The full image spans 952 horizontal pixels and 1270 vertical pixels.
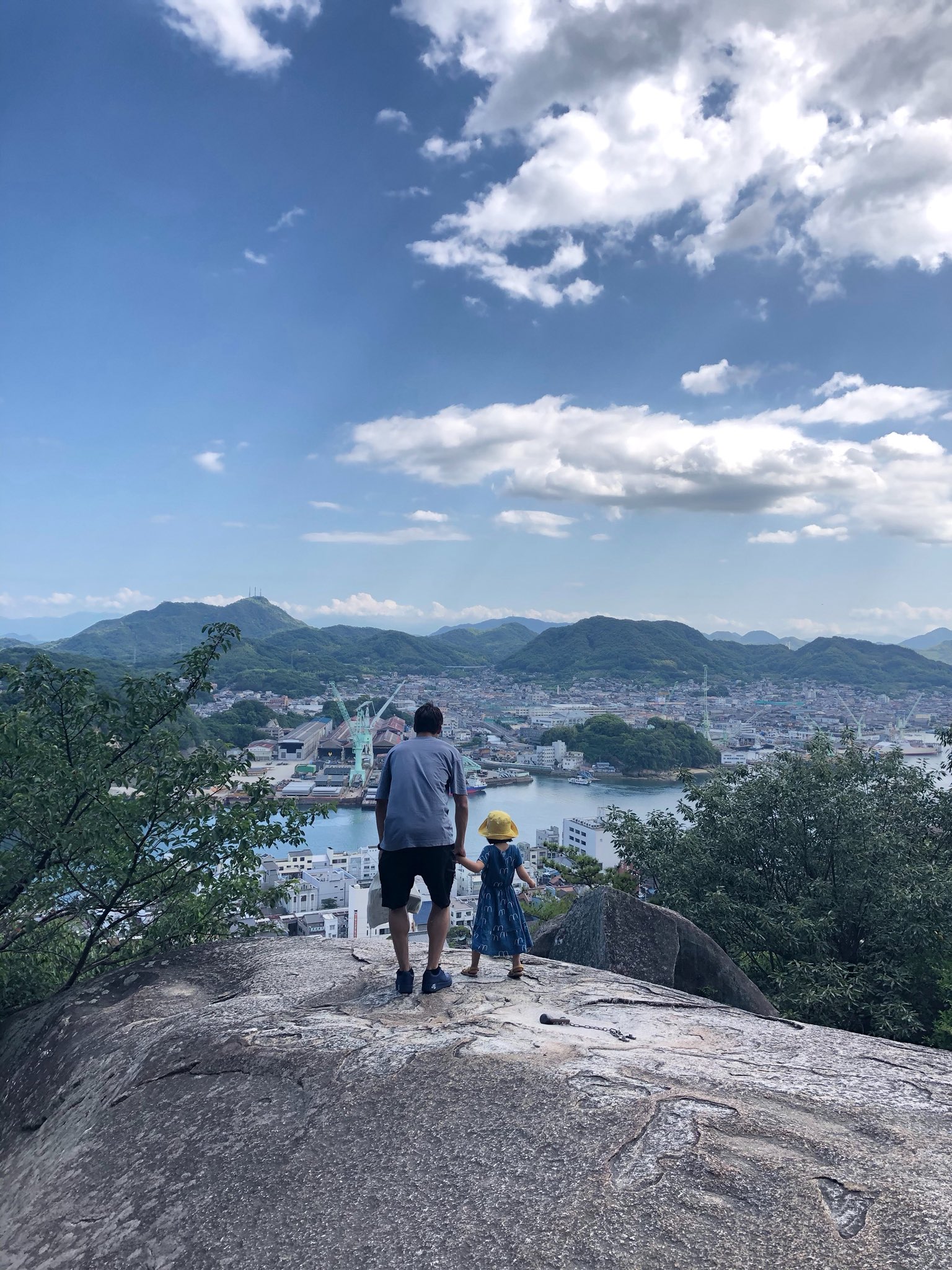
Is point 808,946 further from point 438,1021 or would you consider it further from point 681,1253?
point 681,1253

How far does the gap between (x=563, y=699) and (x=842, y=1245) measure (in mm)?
86469

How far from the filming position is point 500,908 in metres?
3.75

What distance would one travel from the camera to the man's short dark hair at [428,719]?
348 centimetres

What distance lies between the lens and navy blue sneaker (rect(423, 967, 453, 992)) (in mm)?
3492

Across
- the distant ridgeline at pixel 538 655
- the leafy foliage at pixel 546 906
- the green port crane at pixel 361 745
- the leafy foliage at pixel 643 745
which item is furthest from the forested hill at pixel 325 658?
the leafy foliage at pixel 546 906

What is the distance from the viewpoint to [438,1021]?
3.11 metres

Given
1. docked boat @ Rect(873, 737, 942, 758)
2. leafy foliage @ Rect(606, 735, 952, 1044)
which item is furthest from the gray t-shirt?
docked boat @ Rect(873, 737, 942, 758)

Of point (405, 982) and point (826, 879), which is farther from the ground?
point (405, 982)

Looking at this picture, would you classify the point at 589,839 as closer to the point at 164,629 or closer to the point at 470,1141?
the point at 470,1141

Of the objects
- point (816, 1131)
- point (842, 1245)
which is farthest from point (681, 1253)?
point (816, 1131)

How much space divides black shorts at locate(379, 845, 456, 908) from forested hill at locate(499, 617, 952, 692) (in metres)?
93.2

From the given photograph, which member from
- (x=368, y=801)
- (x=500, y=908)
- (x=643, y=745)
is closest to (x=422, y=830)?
(x=500, y=908)

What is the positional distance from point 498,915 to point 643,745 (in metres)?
48.1

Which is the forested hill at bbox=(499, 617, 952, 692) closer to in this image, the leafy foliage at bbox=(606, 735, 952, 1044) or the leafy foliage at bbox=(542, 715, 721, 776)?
the leafy foliage at bbox=(542, 715, 721, 776)
